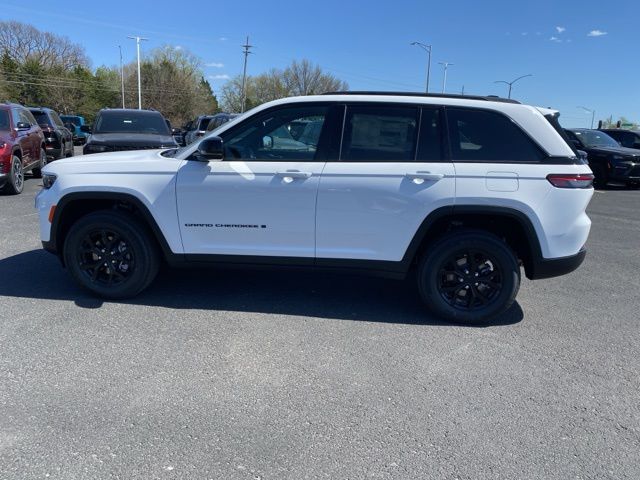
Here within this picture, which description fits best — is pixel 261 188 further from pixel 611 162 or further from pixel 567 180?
pixel 611 162

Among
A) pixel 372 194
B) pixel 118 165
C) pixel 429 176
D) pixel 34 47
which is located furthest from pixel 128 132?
pixel 34 47

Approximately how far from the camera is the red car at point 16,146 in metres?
10.0

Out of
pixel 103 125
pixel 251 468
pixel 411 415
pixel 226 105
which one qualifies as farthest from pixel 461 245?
pixel 226 105

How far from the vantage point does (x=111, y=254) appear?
4742mm

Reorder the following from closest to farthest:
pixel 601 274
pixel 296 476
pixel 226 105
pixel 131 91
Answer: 1. pixel 296 476
2. pixel 601 274
3. pixel 131 91
4. pixel 226 105

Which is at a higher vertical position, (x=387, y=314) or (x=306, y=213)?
(x=306, y=213)

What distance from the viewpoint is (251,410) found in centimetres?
310

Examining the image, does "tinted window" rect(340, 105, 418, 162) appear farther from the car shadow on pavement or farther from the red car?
the red car

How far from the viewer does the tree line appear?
63.2 meters

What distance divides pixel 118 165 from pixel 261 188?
1.31 meters

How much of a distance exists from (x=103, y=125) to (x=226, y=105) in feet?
272

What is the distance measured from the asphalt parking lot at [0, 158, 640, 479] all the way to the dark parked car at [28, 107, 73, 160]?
31.9 ft

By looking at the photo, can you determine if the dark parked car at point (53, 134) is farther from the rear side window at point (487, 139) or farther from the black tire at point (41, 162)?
the rear side window at point (487, 139)

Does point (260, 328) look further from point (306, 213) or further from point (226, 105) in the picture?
point (226, 105)
